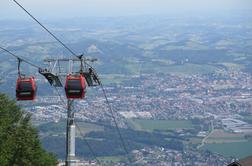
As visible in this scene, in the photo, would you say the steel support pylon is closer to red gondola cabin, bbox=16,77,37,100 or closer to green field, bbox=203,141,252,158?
red gondola cabin, bbox=16,77,37,100

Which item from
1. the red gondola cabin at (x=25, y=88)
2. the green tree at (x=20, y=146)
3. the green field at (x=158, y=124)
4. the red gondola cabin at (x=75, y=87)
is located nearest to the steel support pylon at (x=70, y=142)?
the red gondola cabin at (x=75, y=87)

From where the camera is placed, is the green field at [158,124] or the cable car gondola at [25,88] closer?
the cable car gondola at [25,88]

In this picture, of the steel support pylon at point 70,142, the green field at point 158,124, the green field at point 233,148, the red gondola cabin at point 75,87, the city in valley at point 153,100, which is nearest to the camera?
the steel support pylon at point 70,142

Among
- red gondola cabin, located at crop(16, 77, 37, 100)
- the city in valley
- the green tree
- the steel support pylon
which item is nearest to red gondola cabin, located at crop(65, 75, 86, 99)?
the steel support pylon

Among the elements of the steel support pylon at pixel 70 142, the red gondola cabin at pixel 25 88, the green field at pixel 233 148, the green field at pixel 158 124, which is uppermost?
the red gondola cabin at pixel 25 88

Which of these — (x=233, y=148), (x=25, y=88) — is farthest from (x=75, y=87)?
(x=233, y=148)

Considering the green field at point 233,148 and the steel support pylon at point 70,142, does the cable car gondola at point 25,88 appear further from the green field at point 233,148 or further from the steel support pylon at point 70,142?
the green field at point 233,148

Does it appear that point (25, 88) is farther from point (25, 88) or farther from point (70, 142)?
point (70, 142)
